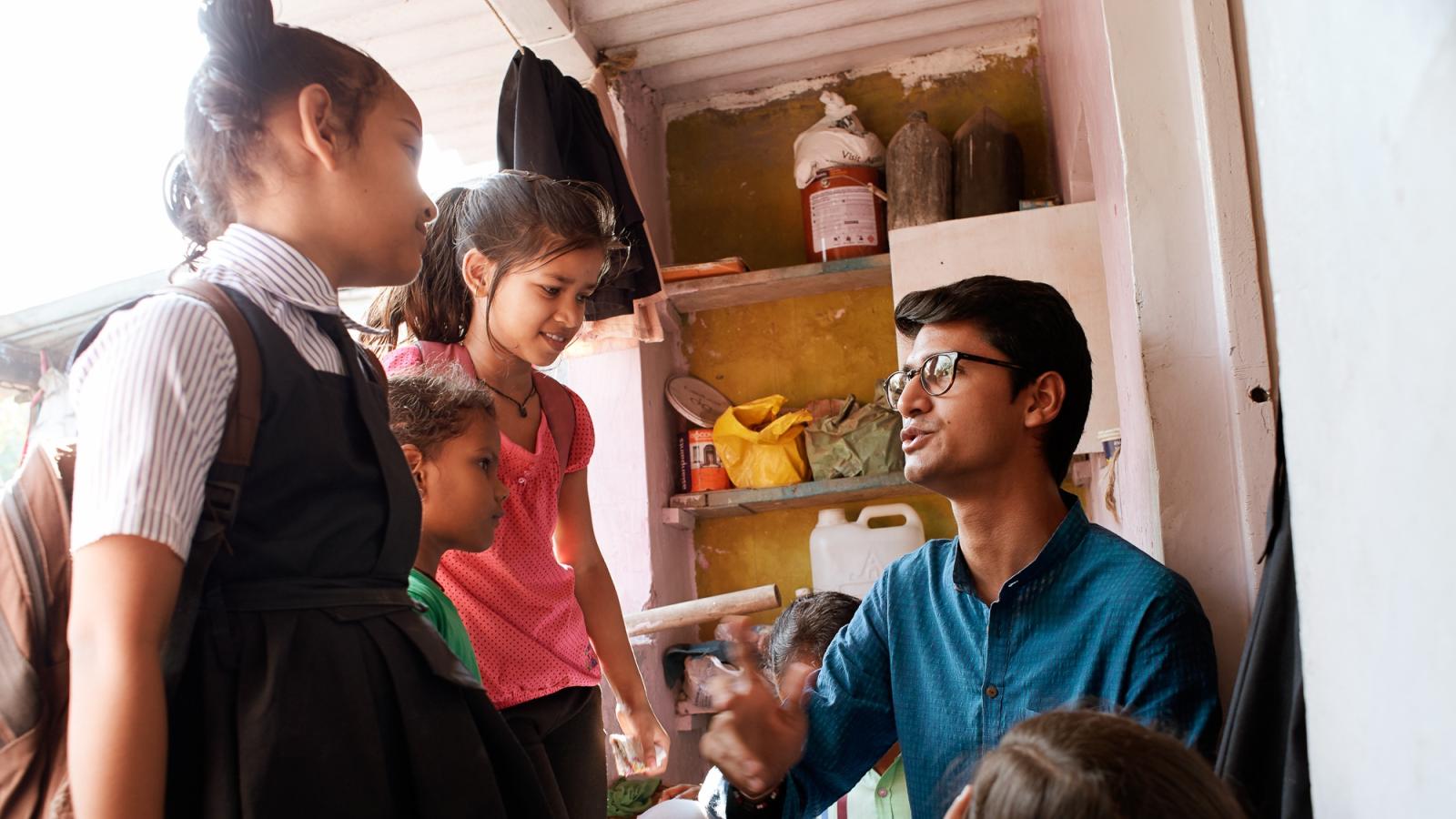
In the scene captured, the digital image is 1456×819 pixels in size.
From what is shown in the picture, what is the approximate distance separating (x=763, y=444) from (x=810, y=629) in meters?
1.33

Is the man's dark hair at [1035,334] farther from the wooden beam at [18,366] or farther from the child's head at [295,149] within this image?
the wooden beam at [18,366]

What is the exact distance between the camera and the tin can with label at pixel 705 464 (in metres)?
4.14

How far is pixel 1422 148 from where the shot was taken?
566 millimetres

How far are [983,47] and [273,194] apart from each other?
354 cm

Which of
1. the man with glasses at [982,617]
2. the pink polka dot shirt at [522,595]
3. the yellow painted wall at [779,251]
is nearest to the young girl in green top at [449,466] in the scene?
the pink polka dot shirt at [522,595]

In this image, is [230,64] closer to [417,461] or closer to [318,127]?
[318,127]

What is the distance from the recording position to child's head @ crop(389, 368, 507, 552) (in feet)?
6.20

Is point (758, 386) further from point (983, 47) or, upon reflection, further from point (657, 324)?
point (983, 47)

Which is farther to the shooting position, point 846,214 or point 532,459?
point 846,214

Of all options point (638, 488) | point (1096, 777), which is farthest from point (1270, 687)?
point (638, 488)

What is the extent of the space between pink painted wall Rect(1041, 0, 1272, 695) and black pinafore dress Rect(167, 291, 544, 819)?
99 centimetres

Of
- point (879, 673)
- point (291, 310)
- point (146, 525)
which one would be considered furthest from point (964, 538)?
point (146, 525)

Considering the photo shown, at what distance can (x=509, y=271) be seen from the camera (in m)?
2.30

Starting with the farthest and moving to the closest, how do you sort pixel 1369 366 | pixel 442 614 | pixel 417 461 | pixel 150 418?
1. pixel 417 461
2. pixel 442 614
3. pixel 150 418
4. pixel 1369 366
